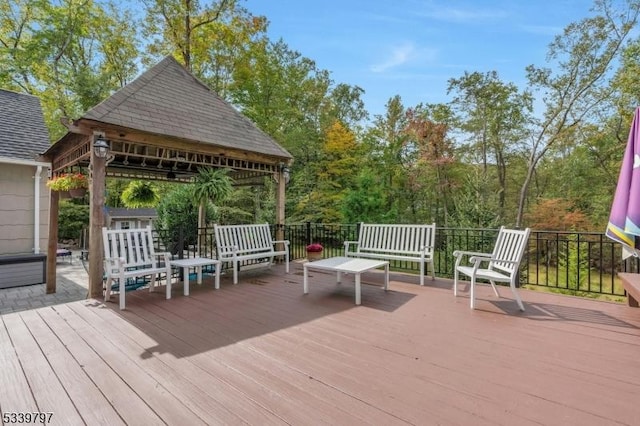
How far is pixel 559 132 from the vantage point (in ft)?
43.4

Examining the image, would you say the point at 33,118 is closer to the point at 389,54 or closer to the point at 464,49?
the point at 389,54

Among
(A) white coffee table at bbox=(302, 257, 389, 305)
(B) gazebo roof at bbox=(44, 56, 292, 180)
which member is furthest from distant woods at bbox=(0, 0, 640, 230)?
(A) white coffee table at bbox=(302, 257, 389, 305)

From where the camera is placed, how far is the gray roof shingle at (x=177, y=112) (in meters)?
4.82

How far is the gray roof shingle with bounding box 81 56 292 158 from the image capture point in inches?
190

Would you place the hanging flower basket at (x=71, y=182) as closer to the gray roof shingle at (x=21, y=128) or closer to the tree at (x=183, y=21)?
the gray roof shingle at (x=21, y=128)

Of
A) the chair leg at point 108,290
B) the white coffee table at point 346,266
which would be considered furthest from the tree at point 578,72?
the chair leg at point 108,290

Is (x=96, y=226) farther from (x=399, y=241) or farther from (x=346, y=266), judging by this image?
(x=399, y=241)

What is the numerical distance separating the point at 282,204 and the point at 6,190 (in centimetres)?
648

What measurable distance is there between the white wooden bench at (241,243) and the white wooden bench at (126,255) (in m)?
1.03

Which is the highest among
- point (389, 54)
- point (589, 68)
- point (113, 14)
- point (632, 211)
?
point (113, 14)

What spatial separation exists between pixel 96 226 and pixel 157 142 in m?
1.62

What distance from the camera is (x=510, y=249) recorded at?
4008 mm

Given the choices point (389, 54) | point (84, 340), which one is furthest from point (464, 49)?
point (84, 340)

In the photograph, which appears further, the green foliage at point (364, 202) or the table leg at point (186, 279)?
the green foliage at point (364, 202)
